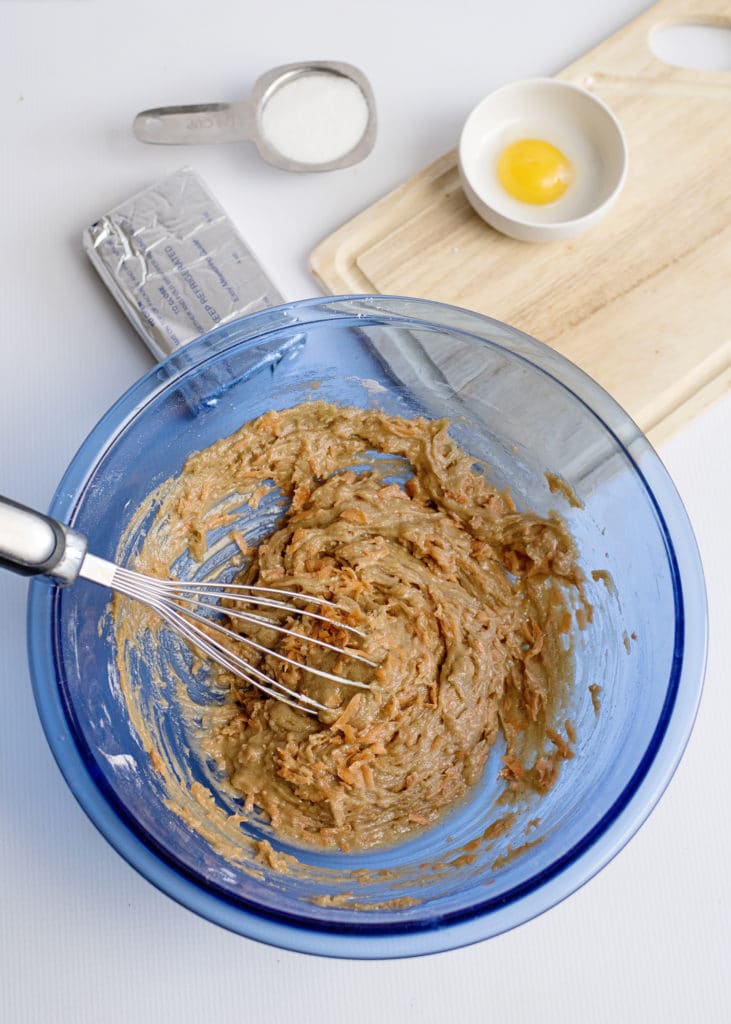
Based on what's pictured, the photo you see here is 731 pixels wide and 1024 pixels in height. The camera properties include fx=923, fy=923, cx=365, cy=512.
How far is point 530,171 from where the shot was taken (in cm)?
239

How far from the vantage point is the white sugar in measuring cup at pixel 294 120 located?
7.84ft

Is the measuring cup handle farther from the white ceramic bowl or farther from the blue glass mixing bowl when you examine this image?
the blue glass mixing bowl

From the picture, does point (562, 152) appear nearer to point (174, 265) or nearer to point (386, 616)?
point (174, 265)

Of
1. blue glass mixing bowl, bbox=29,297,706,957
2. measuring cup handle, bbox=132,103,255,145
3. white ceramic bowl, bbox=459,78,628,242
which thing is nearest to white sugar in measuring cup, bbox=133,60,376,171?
measuring cup handle, bbox=132,103,255,145

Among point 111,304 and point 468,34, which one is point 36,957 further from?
point 468,34

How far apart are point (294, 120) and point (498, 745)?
5.49 ft

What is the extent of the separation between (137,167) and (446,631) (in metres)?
1.50

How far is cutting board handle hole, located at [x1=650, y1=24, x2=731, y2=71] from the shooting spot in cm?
255

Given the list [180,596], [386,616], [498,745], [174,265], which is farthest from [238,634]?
[174,265]

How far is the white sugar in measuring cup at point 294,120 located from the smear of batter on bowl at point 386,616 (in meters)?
0.75

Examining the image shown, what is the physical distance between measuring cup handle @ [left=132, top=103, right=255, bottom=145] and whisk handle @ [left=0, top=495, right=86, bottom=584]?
1.29m

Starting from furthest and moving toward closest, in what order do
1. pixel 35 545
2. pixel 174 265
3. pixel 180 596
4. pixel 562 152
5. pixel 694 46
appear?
pixel 694 46, pixel 562 152, pixel 174 265, pixel 180 596, pixel 35 545

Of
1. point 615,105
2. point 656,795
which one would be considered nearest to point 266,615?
point 656,795

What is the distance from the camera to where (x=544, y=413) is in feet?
6.56
